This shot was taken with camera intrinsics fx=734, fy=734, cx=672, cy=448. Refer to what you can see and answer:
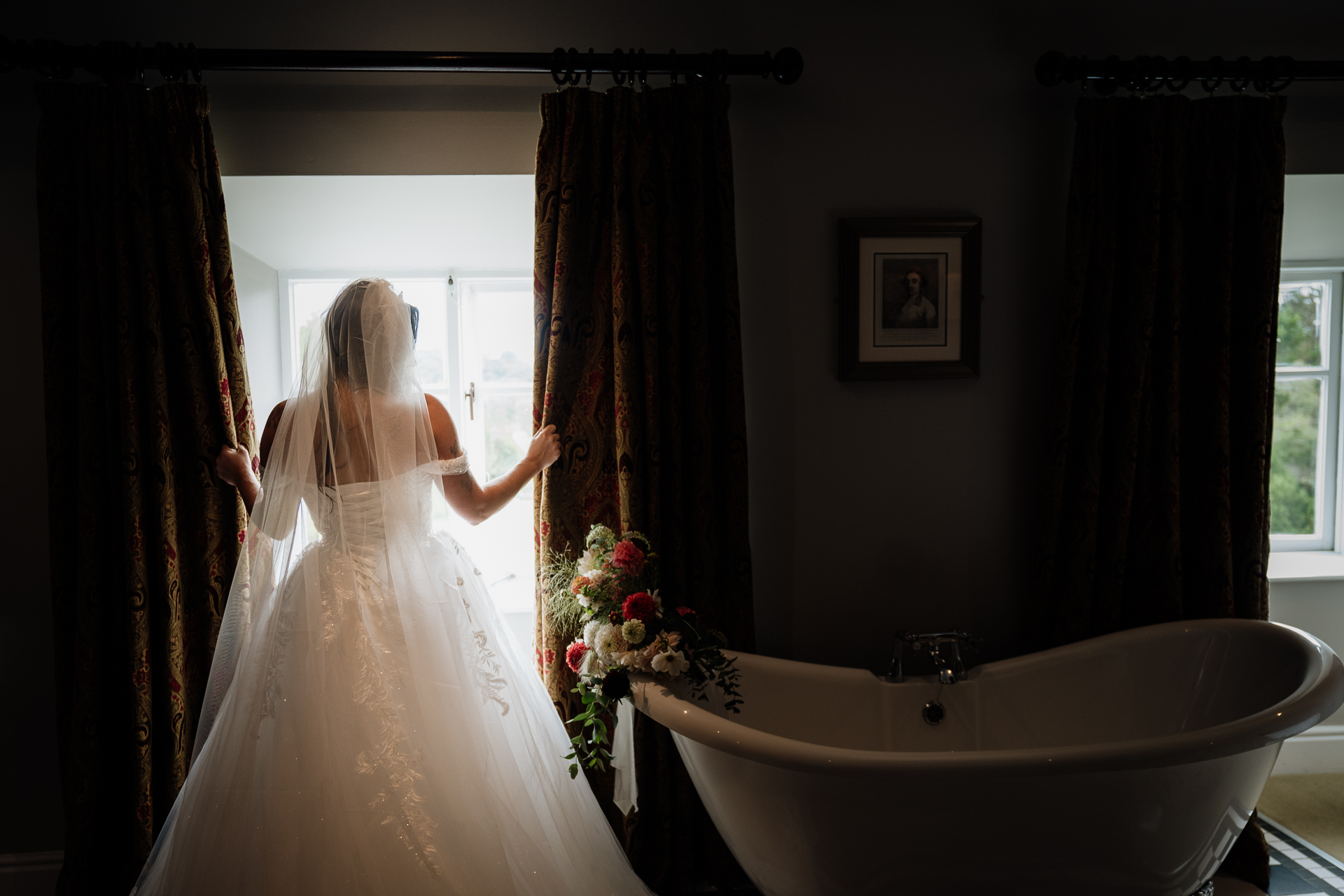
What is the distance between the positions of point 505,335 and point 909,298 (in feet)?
4.72

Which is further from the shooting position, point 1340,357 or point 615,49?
point 1340,357

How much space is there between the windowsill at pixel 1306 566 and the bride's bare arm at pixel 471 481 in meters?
2.67

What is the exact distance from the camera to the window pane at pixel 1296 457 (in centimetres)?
303

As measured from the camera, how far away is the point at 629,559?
175cm

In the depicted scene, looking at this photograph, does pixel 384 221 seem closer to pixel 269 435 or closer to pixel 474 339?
pixel 474 339

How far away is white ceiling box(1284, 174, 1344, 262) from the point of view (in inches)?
95.3

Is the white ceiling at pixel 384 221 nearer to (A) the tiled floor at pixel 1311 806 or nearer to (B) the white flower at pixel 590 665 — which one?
(B) the white flower at pixel 590 665

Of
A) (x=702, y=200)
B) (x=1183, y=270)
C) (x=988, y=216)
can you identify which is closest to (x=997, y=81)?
(x=988, y=216)

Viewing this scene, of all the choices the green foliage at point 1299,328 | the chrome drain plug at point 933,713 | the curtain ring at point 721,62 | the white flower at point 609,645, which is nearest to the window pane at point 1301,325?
the green foliage at point 1299,328

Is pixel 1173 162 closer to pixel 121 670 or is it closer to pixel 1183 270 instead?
pixel 1183 270

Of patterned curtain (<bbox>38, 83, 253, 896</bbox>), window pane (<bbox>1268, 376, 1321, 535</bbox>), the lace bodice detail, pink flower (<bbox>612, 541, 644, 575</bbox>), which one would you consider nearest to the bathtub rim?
pink flower (<bbox>612, 541, 644, 575</bbox>)

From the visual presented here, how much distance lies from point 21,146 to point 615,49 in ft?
5.38

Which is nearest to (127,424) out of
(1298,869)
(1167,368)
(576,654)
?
(576,654)

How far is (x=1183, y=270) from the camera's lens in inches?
83.5
